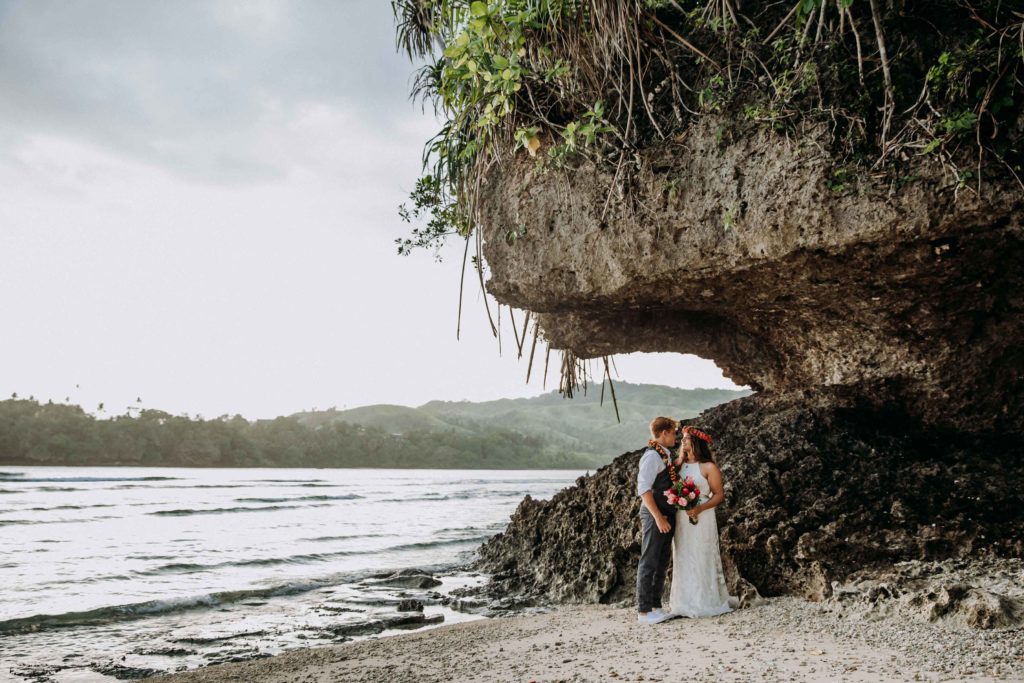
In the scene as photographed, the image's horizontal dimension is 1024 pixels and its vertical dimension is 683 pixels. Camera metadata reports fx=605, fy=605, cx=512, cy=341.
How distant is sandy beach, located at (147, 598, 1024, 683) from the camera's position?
2.74 meters

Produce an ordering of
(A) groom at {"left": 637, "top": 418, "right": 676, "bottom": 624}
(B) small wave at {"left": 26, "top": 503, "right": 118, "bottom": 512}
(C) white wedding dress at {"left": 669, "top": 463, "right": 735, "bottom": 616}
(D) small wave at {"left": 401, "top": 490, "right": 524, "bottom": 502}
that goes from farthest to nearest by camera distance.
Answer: (D) small wave at {"left": 401, "top": 490, "right": 524, "bottom": 502} → (B) small wave at {"left": 26, "top": 503, "right": 118, "bottom": 512} → (A) groom at {"left": 637, "top": 418, "right": 676, "bottom": 624} → (C) white wedding dress at {"left": 669, "top": 463, "right": 735, "bottom": 616}

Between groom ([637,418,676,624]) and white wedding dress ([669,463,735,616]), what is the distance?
92 millimetres

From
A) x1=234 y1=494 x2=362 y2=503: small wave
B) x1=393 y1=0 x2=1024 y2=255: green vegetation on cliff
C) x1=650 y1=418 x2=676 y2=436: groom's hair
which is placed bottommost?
x1=234 y1=494 x2=362 y2=503: small wave

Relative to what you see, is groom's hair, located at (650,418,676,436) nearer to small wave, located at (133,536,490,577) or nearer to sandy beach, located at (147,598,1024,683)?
sandy beach, located at (147,598,1024,683)

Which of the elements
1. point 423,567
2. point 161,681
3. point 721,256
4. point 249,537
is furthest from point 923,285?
point 249,537

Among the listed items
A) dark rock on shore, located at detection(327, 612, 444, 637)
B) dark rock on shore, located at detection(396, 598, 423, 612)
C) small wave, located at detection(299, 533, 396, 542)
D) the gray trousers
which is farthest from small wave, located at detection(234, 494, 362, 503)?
the gray trousers

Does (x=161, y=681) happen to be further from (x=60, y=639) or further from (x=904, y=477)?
(x=904, y=477)

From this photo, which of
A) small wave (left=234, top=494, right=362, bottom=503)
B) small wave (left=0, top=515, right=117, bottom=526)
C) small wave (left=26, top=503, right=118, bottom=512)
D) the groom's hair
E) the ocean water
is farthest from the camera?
small wave (left=234, top=494, right=362, bottom=503)

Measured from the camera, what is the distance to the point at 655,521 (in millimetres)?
4484

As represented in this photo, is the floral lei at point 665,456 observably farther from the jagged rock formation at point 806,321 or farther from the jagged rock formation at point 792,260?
the jagged rock formation at point 792,260

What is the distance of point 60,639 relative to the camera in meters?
A: 5.95

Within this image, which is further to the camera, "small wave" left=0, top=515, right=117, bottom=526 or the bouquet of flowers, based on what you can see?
"small wave" left=0, top=515, right=117, bottom=526

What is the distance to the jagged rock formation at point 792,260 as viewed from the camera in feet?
14.1

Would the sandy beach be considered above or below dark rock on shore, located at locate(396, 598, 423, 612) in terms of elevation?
above
